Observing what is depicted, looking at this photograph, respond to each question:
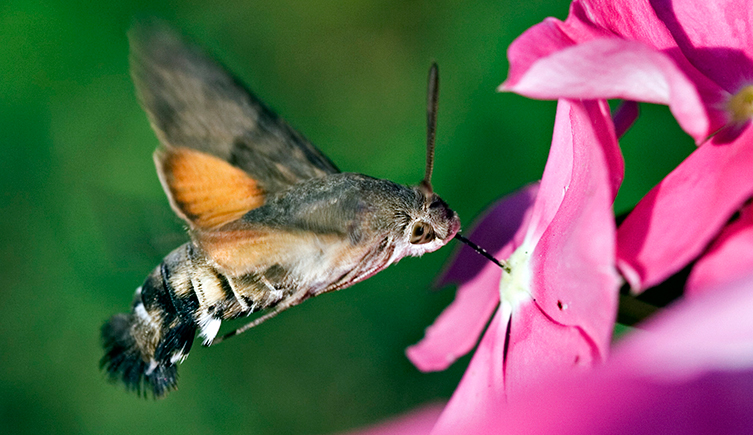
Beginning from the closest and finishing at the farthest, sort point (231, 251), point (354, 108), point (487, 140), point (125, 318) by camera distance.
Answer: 1. point (231, 251)
2. point (125, 318)
3. point (487, 140)
4. point (354, 108)

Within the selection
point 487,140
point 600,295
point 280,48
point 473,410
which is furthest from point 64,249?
point 600,295

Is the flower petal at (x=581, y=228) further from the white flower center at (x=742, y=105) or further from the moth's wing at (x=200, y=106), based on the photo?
the moth's wing at (x=200, y=106)

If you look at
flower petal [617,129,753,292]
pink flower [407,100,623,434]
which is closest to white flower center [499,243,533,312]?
pink flower [407,100,623,434]

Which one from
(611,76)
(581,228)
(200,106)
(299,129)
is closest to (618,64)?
(611,76)

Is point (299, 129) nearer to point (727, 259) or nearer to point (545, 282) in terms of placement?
point (545, 282)

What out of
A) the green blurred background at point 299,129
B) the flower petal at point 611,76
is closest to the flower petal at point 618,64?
the flower petal at point 611,76

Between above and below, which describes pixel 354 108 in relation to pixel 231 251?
below

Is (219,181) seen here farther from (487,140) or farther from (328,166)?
(487,140)

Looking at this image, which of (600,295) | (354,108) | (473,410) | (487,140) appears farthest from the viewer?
(354,108)
